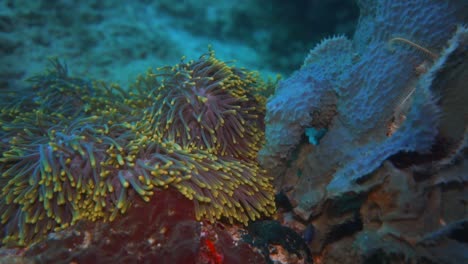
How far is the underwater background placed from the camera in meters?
2.28

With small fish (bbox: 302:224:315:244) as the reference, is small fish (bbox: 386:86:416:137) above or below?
above

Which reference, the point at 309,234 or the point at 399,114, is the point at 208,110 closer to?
the point at 309,234

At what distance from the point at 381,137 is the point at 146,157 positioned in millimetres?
2256

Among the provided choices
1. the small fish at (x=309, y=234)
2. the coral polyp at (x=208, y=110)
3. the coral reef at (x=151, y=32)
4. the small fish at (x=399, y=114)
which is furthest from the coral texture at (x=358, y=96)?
the coral reef at (x=151, y=32)

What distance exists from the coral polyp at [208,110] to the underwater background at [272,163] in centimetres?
2

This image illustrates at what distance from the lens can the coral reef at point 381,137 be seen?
221 centimetres

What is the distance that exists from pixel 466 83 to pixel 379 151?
0.83m

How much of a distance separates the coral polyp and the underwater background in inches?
0.7

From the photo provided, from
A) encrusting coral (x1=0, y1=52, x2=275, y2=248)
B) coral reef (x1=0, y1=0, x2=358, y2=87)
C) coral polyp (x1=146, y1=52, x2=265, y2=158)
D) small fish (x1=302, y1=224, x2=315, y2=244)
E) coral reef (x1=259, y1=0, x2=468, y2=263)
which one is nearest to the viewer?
coral reef (x1=259, y1=0, x2=468, y2=263)

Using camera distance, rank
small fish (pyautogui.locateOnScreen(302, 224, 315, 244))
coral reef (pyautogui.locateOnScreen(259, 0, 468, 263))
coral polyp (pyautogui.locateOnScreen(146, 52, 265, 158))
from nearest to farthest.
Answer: coral reef (pyautogui.locateOnScreen(259, 0, 468, 263))
small fish (pyautogui.locateOnScreen(302, 224, 315, 244))
coral polyp (pyautogui.locateOnScreen(146, 52, 265, 158))

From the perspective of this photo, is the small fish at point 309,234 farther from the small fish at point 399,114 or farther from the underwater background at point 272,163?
the small fish at point 399,114

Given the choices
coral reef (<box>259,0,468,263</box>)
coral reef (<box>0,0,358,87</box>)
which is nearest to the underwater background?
coral reef (<box>259,0,468,263</box>)

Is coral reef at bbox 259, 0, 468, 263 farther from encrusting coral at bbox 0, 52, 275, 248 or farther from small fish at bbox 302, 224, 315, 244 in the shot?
encrusting coral at bbox 0, 52, 275, 248

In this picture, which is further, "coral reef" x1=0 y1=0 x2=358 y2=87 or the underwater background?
"coral reef" x1=0 y1=0 x2=358 y2=87
